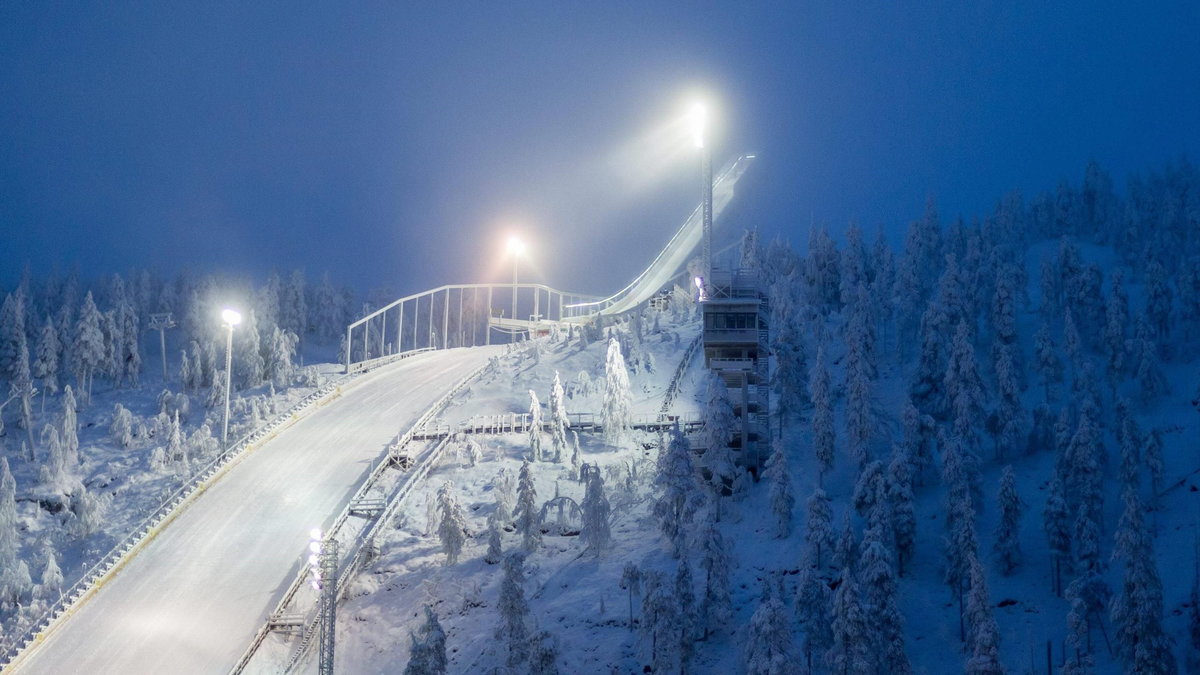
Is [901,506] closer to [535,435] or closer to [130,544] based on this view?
[535,435]

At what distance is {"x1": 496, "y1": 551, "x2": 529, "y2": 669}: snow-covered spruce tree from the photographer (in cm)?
3816

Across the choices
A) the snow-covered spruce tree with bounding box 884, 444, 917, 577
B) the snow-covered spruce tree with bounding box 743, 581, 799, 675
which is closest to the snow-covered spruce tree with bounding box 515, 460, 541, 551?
the snow-covered spruce tree with bounding box 743, 581, 799, 675

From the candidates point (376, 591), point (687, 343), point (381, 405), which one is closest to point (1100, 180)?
point (687, 343)

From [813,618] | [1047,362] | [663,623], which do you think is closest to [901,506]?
[813,618]

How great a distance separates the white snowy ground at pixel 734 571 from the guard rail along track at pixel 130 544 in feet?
39.8

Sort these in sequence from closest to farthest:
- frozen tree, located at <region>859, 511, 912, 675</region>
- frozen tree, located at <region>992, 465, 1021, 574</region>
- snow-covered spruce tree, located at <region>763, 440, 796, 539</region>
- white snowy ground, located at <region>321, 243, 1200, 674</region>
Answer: frozen tree, located at <region>859, 511, 912, 675</region> → white snowy ground, located at <region>321, 243, 1200, 674</region> → frozen tree, located at <region>992, 465, 1021, 574</region> → snow-covered spruce tree, located at <region>763, 440, 796, 539</region>

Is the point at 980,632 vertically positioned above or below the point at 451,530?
below

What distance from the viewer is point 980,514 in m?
49.4

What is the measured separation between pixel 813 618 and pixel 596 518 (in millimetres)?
12042

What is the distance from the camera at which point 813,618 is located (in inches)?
1565

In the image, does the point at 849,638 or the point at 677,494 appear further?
the point at 677,494

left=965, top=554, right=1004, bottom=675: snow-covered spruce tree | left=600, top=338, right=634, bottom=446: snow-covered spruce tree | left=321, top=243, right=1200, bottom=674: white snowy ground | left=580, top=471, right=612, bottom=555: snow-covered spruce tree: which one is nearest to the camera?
left=965, top=554, right=1004, bottom=675: snow-covered spruce tree

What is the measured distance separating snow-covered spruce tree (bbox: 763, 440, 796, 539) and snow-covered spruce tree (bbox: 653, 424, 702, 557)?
4207mm

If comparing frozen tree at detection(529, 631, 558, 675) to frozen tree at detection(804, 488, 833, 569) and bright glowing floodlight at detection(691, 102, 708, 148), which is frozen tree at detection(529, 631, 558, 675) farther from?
bright glowing floodlight at detection(691, 102, 708, 148)
